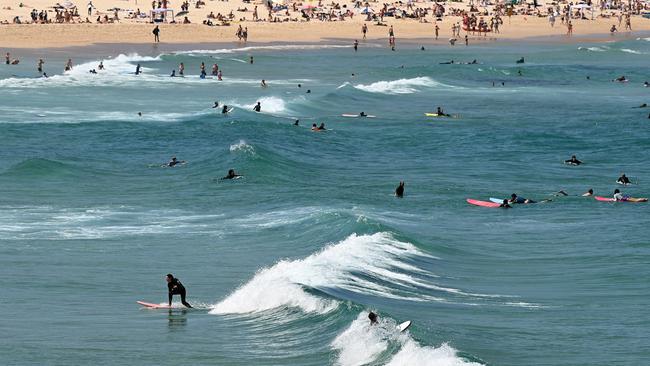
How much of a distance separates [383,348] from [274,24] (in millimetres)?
101186

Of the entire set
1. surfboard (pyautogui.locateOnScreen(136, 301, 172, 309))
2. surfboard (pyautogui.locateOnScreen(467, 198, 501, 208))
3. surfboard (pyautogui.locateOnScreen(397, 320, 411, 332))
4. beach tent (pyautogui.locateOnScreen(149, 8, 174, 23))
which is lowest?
surfboard (pyautogui.locateOnScreen(467, 198, 501, 208))

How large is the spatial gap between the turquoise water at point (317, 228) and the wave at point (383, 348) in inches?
2.4

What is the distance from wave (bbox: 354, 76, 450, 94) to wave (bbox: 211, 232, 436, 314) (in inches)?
1869

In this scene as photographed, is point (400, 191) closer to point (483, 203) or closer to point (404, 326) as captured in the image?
point (483, 203)

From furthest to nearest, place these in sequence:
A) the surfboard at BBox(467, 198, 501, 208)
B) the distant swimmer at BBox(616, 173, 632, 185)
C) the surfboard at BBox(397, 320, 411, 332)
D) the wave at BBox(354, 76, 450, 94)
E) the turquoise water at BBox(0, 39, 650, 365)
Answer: the wave at BBox(354, 76, 450, 94) < the distant swimmer at BBox(616, 173, 632, 185) < the surfboard at BBox(467, 198, 501, 208) < the turquoise water at BBox(0, 39, 650, 365) < the surfboard at BBox(397, 320, 411, 332)

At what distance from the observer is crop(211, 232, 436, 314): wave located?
3030 centimetres

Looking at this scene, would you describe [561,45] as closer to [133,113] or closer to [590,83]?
[590,83]

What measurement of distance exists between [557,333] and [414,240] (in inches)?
415

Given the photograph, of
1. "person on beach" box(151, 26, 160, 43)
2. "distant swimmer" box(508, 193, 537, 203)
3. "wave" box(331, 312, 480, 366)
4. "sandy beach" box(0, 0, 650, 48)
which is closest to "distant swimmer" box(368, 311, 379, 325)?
"wave" box(331, 312, 480, 366)

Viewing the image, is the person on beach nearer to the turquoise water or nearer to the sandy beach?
the sandy beach

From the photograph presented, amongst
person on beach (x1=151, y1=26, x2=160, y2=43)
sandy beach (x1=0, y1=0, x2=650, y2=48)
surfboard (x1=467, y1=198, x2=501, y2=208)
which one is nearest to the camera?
surfboard (x1=467, y1=198, x2=501, y2=208)

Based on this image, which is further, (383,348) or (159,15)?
(159,15)

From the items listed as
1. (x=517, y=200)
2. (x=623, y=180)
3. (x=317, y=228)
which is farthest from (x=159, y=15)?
(x=317, y=228)

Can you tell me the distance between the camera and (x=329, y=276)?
32562mm
